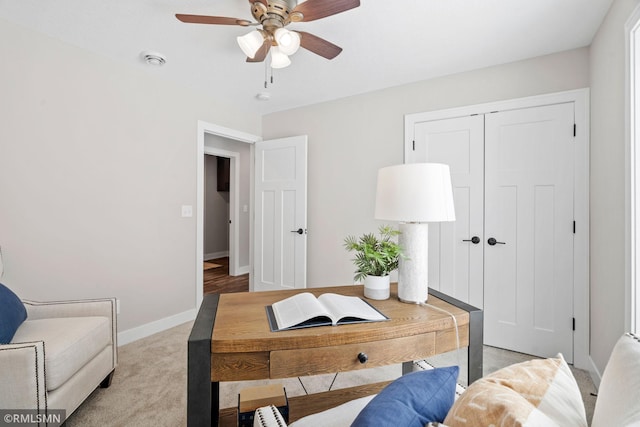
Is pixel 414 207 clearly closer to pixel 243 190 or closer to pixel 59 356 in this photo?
pixel 59 356

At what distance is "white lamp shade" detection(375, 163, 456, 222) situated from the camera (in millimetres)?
1282

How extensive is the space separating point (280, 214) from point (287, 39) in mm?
2251

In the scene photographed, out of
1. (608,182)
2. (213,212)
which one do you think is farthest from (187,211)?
(213,212)

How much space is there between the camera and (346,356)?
107cm

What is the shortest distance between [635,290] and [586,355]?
1066mm

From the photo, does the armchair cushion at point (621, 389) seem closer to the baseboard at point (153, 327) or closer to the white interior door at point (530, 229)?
the white interior door at point (530, 229)

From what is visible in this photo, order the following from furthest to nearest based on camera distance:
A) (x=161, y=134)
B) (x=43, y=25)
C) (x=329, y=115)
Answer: (x=329, y=115)
(x=161, y=134)
(x=43, y=25)

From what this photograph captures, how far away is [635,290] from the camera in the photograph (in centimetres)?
150

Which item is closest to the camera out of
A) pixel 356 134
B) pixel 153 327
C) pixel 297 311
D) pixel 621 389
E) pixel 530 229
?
pixel 621 389

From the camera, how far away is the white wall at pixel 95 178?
2066 millimetres

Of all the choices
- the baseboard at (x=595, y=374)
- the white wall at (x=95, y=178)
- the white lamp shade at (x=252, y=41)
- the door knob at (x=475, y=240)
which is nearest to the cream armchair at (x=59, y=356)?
the white wall at (x=95, y=178)

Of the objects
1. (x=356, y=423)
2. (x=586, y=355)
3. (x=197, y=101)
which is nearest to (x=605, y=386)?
(x=356, y=423)

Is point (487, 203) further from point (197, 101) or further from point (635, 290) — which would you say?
point (197, 101)

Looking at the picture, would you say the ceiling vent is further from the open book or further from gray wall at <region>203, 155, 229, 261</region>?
gray wall at <region>203, 155, 229, 261</region>
